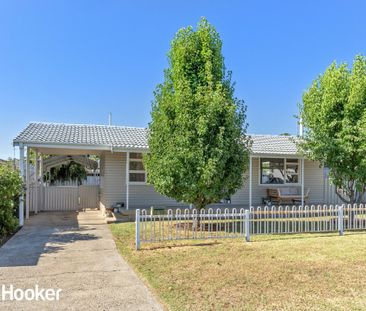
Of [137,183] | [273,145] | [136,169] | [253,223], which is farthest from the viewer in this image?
[273,145]

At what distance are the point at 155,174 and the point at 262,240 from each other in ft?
12.2

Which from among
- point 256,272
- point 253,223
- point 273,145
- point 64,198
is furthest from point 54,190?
point 256,272

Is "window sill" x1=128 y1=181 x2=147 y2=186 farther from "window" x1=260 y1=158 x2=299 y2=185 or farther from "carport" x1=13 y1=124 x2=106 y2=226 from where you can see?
"window" x1=260 y1=158 x2=299 y2=185

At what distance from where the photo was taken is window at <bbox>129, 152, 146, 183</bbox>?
571 inches

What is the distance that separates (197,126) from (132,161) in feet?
19.6

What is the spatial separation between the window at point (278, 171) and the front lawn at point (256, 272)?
7.66m

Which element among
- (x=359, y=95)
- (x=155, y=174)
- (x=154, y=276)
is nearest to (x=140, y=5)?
(x=155, y=174)

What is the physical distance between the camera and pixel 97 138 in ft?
45.5

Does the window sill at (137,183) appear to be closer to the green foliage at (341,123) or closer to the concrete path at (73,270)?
the concrete path at (73,270)

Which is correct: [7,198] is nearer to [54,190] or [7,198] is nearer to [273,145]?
[54,190]

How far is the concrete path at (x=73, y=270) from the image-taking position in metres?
4.45

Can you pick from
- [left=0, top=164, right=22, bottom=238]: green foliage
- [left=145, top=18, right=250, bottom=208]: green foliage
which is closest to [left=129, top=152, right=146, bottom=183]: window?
[left=145, top=18, right=250, bottom=208]: green foliage

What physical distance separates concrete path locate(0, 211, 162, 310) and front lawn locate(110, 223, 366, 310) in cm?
38

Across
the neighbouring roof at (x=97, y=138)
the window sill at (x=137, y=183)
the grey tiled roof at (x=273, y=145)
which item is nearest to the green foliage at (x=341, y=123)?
the neighbouring roof at (x=97, y=138)
